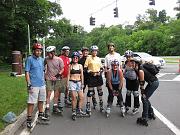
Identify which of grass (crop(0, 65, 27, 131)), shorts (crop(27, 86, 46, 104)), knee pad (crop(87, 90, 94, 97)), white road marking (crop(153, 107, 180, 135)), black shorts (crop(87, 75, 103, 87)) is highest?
black shorts (crop(87, 75, 103, 87))

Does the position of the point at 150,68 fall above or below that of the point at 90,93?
above

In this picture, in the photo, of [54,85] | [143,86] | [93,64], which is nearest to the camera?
[143,86]

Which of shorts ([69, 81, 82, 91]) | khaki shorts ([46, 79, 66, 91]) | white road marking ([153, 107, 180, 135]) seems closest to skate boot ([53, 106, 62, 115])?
khaki shorts ([46, 79, 66, 91])

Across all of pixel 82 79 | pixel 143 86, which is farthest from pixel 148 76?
pixel 82 79

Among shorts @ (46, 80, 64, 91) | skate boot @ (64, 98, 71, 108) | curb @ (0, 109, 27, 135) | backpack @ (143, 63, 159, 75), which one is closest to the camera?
curb @ (0, 109, 27, 135)

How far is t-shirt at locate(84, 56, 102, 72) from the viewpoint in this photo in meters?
11.5

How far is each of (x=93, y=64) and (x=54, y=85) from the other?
1.18m

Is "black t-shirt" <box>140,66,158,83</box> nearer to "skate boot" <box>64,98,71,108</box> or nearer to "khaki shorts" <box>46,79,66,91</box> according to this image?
"khaki shorts" <box>46,79,66,91</box>

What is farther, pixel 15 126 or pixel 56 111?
pixel 56 111

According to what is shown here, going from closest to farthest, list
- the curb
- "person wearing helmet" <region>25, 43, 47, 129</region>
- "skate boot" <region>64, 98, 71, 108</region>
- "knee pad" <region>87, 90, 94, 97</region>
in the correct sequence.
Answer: the curb
"person wearing helmet" <region>25, 43, 47, 129</region>
"knee pad" <region>87, 90, 94, 97</region>
"skate boot" <region>64, 98, 71, 108</region>

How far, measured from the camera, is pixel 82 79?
1103 cm

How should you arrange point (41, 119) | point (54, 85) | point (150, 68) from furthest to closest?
point (54, 85)
point (41, 119)
point (150, 68)

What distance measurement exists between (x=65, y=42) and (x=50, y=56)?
9297 centimetres

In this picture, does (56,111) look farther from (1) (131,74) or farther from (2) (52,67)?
(1) (131,74)
